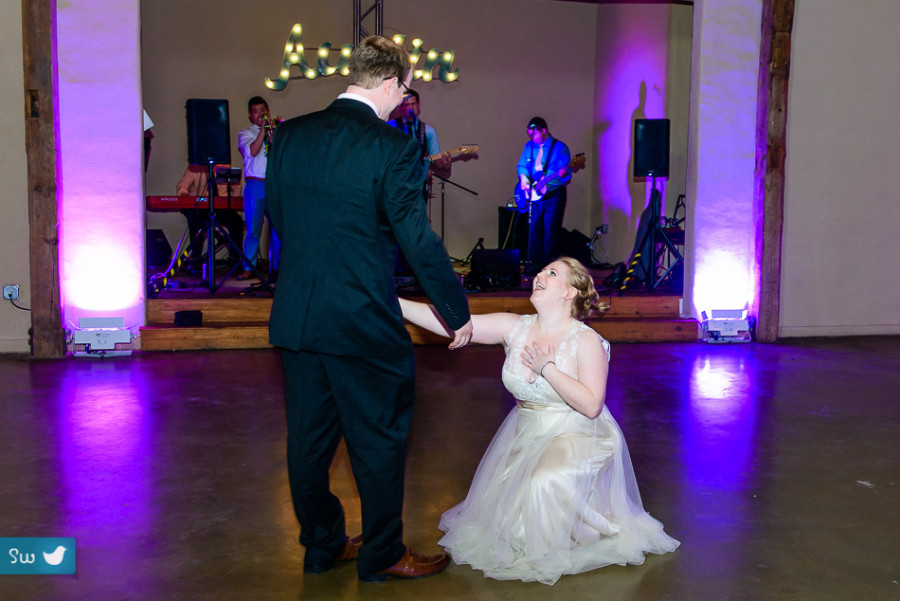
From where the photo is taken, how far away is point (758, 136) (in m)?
7.43

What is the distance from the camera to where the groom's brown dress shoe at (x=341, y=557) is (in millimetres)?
2641

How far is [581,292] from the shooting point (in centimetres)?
283

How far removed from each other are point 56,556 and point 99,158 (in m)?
4.40

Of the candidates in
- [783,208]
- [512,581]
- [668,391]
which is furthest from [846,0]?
[512,581]

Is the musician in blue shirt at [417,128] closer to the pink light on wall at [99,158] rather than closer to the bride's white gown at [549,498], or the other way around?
the pink light on wall at [99,158]

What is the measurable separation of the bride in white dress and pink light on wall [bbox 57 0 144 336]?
4.49m

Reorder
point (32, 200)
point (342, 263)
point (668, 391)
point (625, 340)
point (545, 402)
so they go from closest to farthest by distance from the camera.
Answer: point (342, 263) → point (545, 402) → point (668, 391) → point (32, 200) → point (625, 340)

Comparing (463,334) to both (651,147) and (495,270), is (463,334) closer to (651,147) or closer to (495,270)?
(495,270)

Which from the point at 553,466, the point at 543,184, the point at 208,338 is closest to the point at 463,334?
the point at 553,466

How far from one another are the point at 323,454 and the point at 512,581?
73cm

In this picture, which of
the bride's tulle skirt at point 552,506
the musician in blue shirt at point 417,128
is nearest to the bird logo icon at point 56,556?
the bride's tulle skirt at point 552,506

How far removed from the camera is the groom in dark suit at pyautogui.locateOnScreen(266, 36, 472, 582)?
2264mm

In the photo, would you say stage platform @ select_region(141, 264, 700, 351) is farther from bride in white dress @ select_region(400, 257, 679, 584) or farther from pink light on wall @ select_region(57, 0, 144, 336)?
bride in white dress @ select_region(400, 257, 679, 584)

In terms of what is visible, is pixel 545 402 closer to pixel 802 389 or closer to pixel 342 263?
pixel 342 263
